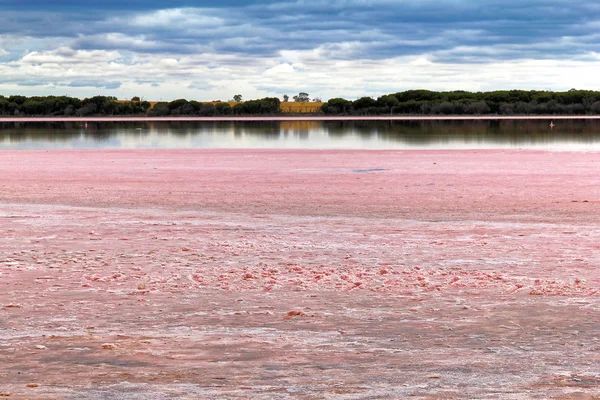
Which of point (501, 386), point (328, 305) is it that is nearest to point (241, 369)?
point (501, 386)

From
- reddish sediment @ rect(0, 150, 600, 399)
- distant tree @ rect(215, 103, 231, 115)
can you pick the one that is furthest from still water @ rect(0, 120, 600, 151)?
distant tree @ rect(215, 103, 231, 115)

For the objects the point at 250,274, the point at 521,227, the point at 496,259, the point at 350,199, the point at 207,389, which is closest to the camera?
the point at 207,389

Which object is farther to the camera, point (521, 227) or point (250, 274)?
point (521, 227)

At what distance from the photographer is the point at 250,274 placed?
11.6m

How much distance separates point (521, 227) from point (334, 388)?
10.2 metres

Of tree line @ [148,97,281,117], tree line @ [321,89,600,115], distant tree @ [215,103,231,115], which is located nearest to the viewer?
tree line @ [321,89,600,115]

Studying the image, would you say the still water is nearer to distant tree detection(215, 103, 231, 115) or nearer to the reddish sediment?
the reddish sediment

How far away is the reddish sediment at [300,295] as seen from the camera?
22.5ft

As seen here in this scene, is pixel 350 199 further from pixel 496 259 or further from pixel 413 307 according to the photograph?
pixel 413 307

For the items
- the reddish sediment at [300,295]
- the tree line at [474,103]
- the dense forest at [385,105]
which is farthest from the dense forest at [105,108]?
the reddish sediment at [300,295]

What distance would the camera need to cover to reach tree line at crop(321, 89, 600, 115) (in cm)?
17088

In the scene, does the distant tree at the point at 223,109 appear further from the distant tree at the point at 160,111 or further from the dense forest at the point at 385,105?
the distant tree at the point at 160,111

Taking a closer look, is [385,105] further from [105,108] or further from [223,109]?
[105,108]

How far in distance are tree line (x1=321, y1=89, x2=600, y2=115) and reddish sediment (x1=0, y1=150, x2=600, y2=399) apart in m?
152
